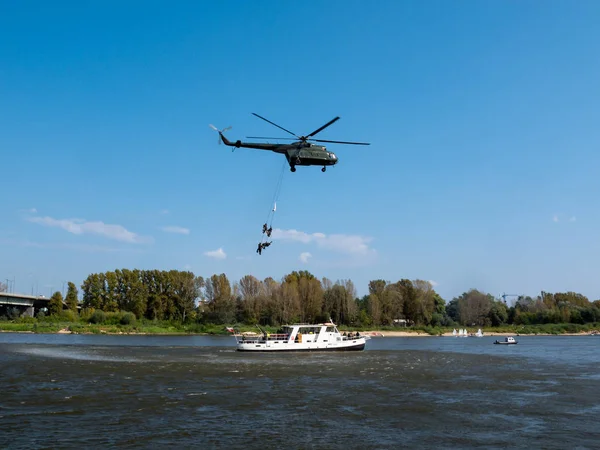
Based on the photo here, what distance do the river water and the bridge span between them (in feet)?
321

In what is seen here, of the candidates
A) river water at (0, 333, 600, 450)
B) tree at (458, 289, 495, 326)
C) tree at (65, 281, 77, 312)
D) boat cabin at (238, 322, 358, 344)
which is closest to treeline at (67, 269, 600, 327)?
tree at (65, 281, 77, 312)

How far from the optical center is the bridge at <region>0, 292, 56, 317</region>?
127 m

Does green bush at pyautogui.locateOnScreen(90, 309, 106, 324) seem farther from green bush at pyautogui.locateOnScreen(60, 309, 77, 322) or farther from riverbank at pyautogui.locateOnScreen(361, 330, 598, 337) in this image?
riverbank at pyautogui.locateOnScreen(361, 330, 598, 337)

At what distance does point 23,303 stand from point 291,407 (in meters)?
130

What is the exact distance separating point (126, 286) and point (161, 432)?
10866 cm

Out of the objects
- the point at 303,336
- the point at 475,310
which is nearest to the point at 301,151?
the point at 303,336

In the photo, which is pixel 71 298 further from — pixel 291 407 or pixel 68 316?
pixel 291 407

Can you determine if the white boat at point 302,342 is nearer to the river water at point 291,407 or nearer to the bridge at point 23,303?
the river water at point 291,407

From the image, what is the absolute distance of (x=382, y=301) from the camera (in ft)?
422

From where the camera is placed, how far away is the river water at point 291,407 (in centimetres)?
1803

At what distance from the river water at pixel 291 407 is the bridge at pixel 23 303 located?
3846 inches

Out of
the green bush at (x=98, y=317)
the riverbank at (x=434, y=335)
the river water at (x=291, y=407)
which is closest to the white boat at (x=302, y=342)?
the river water at (x=291, y=407)

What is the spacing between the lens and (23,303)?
134 metres

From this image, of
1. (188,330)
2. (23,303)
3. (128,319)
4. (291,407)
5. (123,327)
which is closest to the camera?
(291,407)
